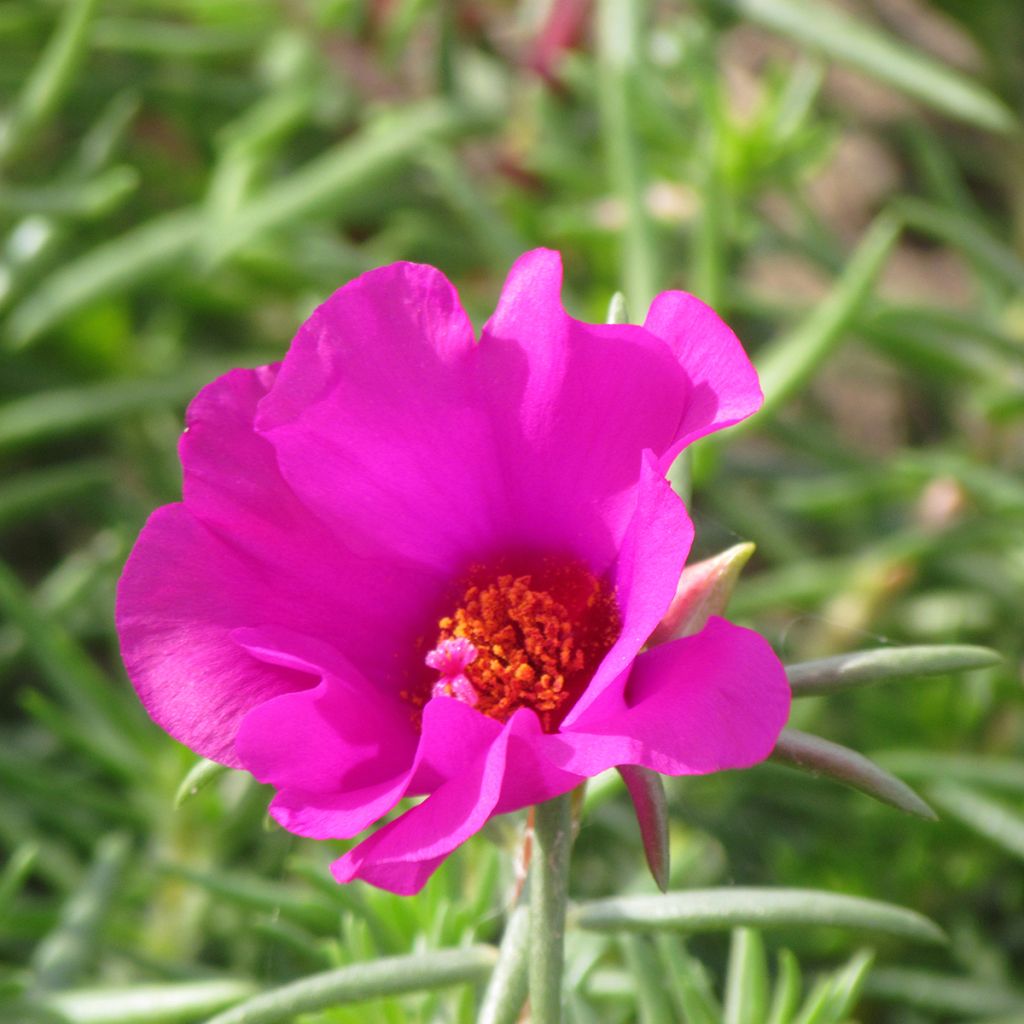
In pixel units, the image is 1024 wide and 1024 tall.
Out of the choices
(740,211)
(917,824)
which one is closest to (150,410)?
(740,211)

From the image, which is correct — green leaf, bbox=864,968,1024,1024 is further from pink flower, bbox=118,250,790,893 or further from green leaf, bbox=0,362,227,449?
green leaf, bbox=0,362,227,449

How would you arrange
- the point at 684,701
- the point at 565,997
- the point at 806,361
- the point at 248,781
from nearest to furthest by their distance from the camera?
the point at 684,701
the point at 565,997
the point at 248,781
the point at 806,361

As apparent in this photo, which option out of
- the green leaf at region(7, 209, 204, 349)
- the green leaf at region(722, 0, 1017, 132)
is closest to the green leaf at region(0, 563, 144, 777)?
the green leaf at region(7, 209, 204, 349)

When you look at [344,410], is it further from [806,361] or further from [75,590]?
[75,590]

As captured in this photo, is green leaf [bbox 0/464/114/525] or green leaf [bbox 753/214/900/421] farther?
green leaf [bbox 0/464/114/525]

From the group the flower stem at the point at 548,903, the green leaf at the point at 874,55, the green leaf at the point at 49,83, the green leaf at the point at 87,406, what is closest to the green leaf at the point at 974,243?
the green leaf at the point at 874,55

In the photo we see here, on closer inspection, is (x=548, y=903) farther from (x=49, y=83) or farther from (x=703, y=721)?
(x=49, y=83)
